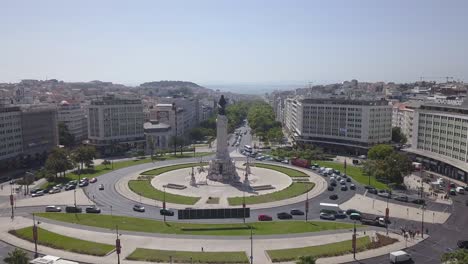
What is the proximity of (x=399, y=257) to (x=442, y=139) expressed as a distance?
8078 centimetres

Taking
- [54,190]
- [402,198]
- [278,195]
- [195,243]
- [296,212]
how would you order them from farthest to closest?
[54,190] < [278,195] < [402,198] < [296,212] < [195,243]

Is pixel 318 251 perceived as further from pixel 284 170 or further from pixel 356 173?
pixel 284 170

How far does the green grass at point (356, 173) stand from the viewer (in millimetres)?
118637

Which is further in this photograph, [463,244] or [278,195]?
[278,195]

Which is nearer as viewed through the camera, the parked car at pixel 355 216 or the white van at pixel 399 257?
the white van at pixel 399 257

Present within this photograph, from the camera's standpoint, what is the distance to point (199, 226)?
A: 8325cm

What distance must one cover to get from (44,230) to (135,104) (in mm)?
115840

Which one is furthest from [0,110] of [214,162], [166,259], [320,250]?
A: [320,250]

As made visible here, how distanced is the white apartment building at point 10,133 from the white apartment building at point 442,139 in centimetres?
13678

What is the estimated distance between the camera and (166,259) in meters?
66.3

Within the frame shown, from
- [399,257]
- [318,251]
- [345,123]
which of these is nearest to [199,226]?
[318,251]

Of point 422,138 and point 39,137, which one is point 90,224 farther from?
point 422,138

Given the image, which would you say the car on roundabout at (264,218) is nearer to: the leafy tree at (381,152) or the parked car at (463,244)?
the parked car at (463,244)

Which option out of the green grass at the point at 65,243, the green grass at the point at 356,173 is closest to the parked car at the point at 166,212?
the green grass at the point at 65,243
